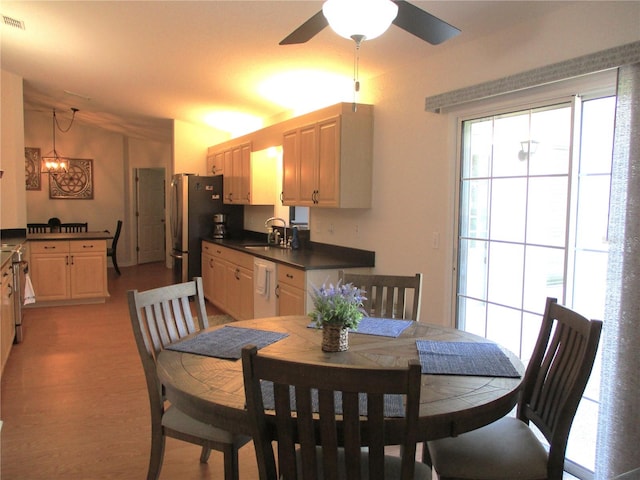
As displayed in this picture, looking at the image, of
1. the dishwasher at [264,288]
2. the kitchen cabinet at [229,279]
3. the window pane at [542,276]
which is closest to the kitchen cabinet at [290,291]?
the dishwasher at [264,288]

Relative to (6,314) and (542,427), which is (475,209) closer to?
(542,427)

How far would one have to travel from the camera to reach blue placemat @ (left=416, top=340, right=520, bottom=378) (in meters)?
1.74

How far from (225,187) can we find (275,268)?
8.87 feet

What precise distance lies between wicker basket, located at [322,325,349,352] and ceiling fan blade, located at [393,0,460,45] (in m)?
1.20

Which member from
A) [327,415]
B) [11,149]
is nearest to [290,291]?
[327,415]

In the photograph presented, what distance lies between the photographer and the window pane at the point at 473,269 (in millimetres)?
3137

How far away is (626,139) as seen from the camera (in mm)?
2109

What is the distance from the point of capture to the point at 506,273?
2.96 metres

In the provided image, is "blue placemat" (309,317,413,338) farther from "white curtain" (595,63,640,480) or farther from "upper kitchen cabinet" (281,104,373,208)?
"upper kitchen cabinet" (281,104,373,208)

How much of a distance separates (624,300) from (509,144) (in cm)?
116

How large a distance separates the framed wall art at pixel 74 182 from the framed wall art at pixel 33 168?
0.74ft

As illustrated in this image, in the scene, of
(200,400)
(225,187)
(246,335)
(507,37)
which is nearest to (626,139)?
(507,37)

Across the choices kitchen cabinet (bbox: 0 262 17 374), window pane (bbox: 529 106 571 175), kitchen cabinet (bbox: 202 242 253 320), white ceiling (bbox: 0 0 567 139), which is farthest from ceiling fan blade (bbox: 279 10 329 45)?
kitchen cabinet (bbox: 202 242 253 320)

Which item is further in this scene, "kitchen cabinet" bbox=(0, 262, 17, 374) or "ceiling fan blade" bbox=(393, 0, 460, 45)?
"kitchen cabinet" bbox=(0, 262, 17, 374)
